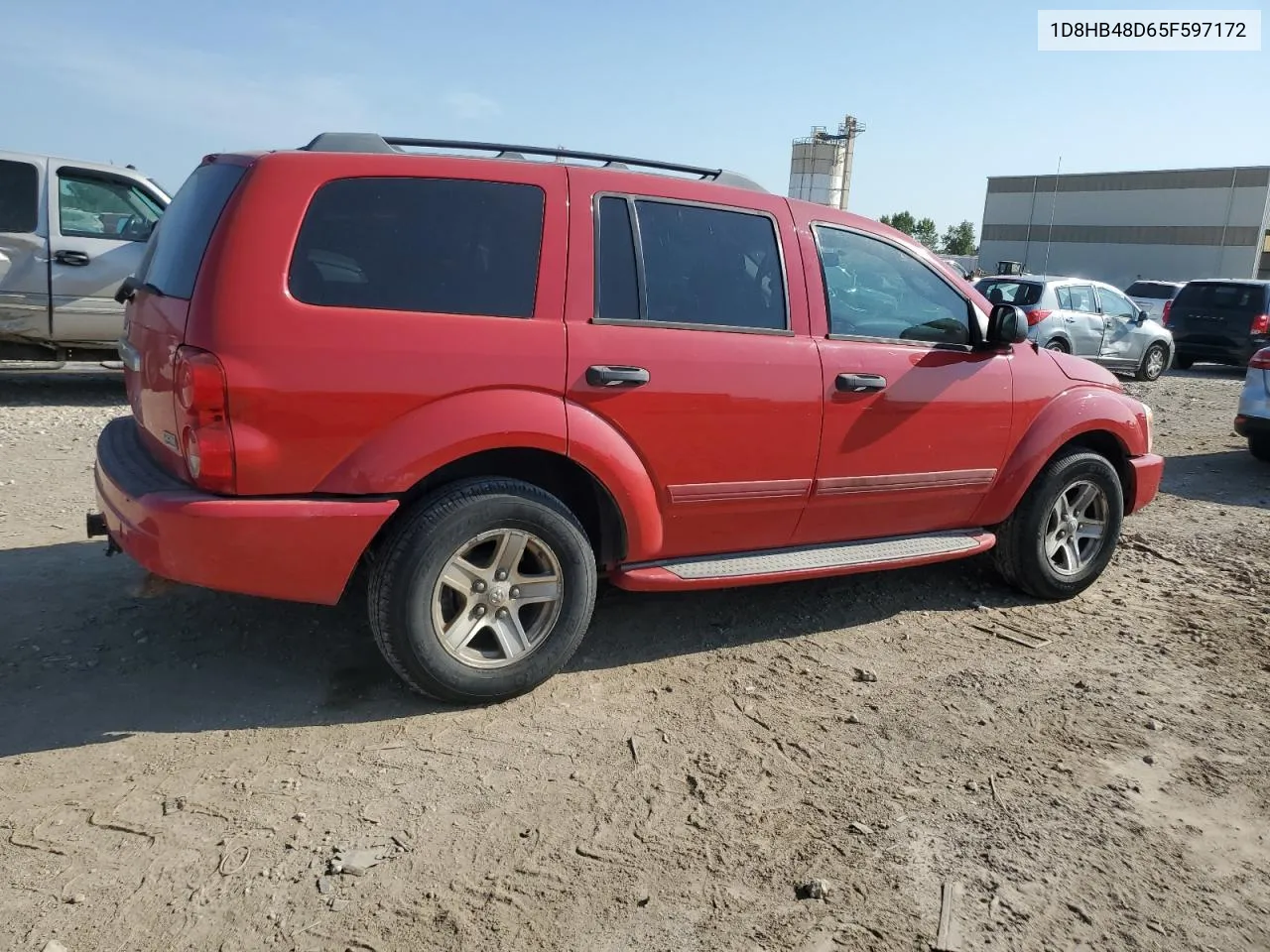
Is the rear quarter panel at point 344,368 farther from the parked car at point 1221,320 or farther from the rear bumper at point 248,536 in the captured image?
the parked car at point 1221,320

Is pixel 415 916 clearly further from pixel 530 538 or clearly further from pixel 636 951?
pixel 530 538

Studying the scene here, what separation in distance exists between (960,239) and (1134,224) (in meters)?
54.1

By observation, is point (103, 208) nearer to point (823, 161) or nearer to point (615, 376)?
point (615, 376)

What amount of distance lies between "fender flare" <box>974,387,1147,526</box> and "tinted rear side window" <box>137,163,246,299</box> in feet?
11.7

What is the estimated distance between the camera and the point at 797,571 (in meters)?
4.08

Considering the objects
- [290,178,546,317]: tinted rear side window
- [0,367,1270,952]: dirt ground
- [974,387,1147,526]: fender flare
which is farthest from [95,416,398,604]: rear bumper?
[974,387,1147,526]: fender flare

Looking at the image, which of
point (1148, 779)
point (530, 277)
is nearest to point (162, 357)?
point (530, 277)

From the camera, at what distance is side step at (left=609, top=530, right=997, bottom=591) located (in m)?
3.85

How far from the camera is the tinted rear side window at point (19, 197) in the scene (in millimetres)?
8383

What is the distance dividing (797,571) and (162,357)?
2.52 metres

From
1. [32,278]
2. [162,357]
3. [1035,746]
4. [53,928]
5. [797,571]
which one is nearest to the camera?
Result: [53,928]

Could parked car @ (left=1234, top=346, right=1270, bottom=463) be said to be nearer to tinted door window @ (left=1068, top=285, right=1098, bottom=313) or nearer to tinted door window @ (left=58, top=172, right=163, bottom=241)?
tinted door window @ (left=1068, top=285, right=1098, bottom=313)

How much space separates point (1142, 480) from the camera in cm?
526

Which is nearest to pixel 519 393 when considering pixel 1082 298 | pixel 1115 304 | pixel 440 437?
pixel 440 437
